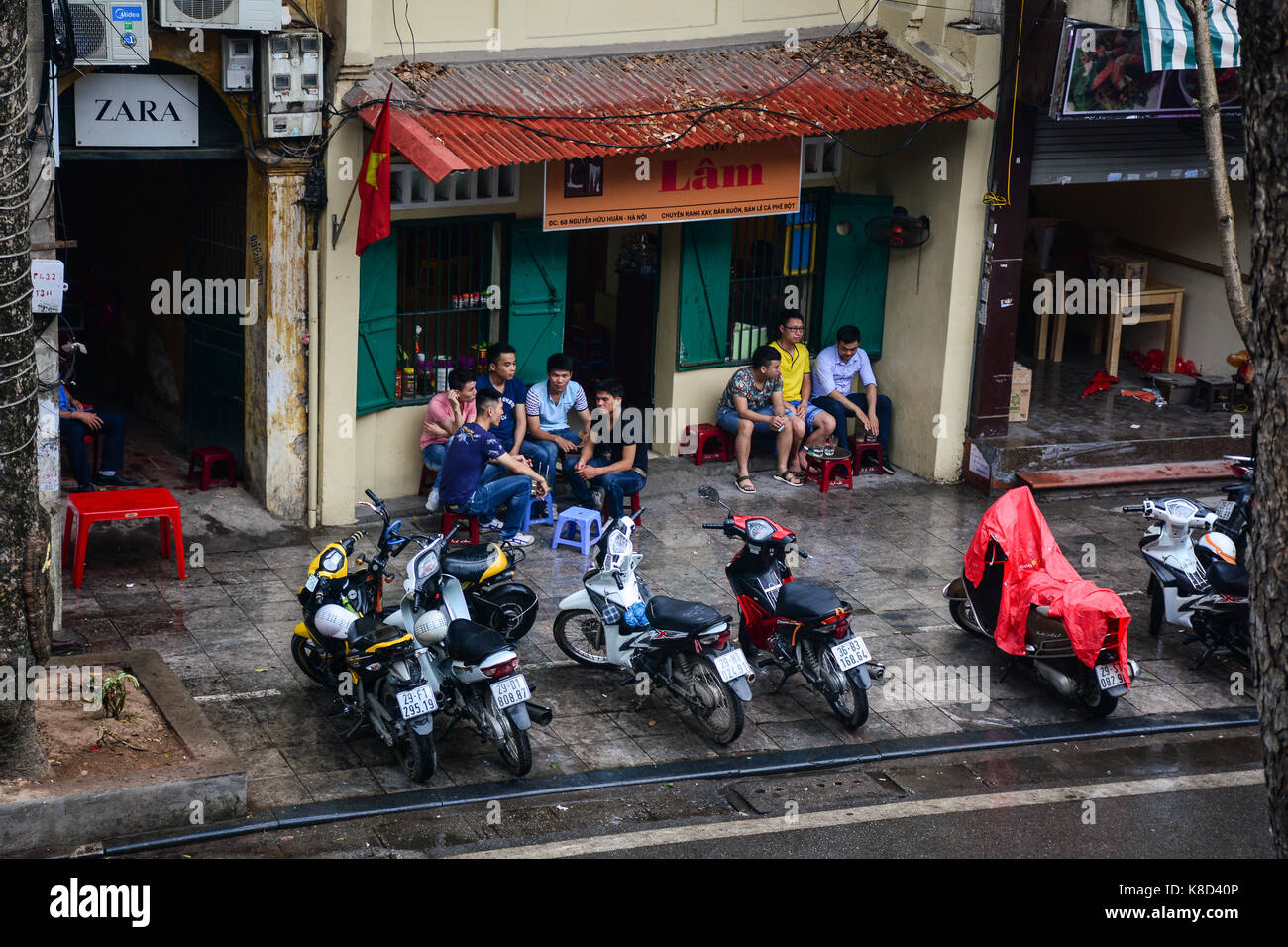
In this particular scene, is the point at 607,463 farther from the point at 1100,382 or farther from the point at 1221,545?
the point at 1100,382

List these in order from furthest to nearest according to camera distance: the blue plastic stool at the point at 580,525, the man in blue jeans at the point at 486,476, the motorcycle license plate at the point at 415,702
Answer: the blue plastic stool at the point at 580,525, the man in blue jeans at the point at 486,476, the motorcycle license plate at the point at 415,702

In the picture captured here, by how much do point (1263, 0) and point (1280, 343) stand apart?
108 cm

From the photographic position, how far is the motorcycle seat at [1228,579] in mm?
11266

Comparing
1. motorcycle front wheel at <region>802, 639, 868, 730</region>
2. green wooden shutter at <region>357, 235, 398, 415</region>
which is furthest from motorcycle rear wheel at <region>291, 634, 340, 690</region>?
green wooden shutter at <region>357, 235, 398, 415</region>

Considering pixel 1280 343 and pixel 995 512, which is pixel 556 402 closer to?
pixel 995 512

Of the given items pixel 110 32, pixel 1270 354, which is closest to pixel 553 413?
pixel 110 32

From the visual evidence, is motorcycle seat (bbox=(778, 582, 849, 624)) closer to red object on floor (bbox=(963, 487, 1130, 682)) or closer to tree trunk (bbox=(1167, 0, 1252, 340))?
red object on floor (bbox=(963, 487, 1130, 682))

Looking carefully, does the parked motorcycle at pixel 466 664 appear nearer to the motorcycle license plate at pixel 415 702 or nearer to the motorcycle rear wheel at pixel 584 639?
the motorcycle license plate at pixel 415 702

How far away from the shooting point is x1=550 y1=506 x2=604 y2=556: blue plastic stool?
1315 cm

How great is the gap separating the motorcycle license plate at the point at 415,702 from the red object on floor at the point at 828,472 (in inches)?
266

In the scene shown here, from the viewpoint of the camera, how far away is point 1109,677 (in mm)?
10523

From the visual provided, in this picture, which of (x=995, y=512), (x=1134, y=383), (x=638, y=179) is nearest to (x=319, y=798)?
(x=995, y=512)

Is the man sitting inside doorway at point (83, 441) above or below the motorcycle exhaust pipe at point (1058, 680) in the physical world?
above

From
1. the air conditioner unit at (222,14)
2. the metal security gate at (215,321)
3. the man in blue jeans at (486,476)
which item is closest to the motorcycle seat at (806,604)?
the man in blue jeans at (486,476)
